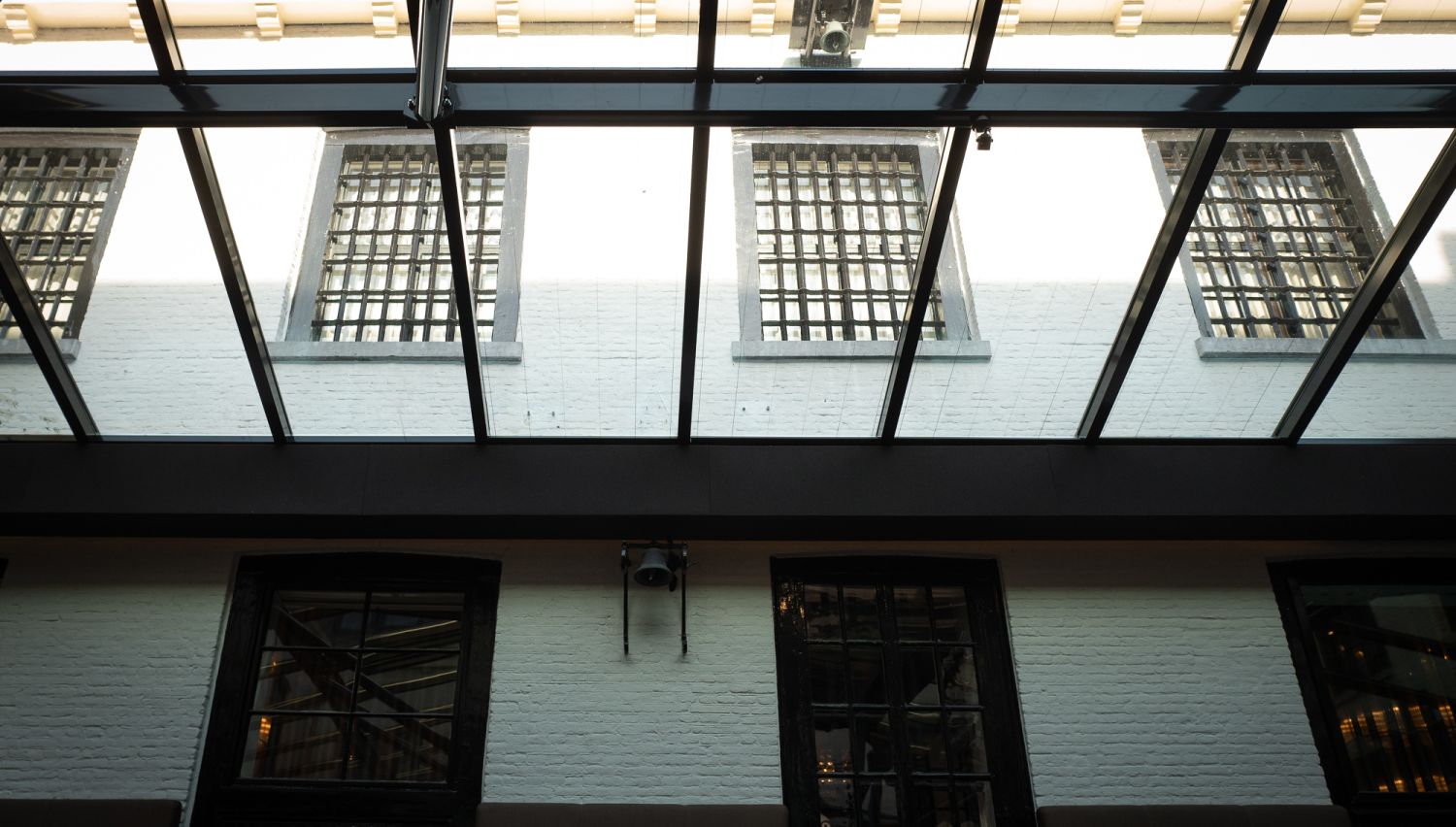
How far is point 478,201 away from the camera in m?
4.91

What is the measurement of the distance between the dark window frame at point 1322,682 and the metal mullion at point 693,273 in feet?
11.1

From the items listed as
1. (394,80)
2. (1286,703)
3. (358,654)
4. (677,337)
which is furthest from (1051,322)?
(358,654)

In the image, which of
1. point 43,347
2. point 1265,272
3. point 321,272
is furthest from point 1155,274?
point 43,347

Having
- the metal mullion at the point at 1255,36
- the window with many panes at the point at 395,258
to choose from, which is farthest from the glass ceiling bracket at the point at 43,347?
the metal mullion at the point at 1255,36

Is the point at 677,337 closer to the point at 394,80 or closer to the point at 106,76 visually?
the point at 394,80

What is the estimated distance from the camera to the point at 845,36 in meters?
4.52

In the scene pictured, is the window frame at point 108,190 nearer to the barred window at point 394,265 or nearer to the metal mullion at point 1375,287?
the barred window at point 394,265

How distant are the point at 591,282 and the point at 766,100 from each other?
1.29m

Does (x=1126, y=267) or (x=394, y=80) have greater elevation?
(x=394, y=80)

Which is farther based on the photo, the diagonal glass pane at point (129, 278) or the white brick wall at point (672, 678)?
the white brick wall at point (672, 678)

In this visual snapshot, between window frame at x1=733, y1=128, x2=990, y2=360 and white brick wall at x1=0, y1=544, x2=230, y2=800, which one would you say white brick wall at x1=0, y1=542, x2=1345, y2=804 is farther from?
window frame at x1=733, y1=128, x2=990, y2=360

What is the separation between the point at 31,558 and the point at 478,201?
135 inches

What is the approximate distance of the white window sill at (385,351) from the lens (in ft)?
17.4

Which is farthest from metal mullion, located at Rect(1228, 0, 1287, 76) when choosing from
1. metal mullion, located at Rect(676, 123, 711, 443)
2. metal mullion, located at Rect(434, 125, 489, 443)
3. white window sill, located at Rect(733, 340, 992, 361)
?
metal mullion, located at Rect(434, 125, 489, 443)
